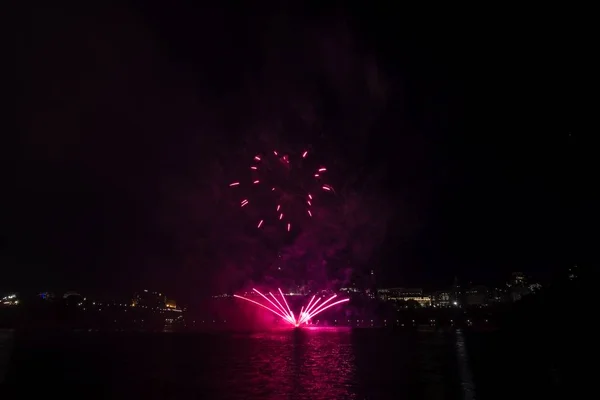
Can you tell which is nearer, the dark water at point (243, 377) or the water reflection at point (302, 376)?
the water reflection at point (302, 376)

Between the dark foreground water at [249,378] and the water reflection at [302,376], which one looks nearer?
the water reflection at [302,376]

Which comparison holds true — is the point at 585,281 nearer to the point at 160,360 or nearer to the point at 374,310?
the point at 160,360

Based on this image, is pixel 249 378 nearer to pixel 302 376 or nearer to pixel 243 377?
pixel 243 377

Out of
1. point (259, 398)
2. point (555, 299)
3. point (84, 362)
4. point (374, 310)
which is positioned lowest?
point (259, 398)

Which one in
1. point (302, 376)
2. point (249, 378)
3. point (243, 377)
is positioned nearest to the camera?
point (249, 378)

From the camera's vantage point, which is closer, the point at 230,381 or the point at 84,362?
the point at 230,381

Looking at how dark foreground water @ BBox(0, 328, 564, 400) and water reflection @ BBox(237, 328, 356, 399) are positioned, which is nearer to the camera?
water reflection @ BBox(237, 328, 356, 399)

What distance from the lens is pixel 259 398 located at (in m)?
16.1

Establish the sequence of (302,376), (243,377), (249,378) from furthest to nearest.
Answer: (302,376)
(243,377)
(249,378)

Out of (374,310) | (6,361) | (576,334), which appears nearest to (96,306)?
(374,310)

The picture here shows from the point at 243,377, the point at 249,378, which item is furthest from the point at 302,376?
the point at 243,377

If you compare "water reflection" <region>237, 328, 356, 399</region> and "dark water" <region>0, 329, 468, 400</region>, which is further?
"dark water" <region>0, 329, 468, 400</region>

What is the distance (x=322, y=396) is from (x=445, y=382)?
20.3 feet

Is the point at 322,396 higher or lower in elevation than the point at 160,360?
lower
